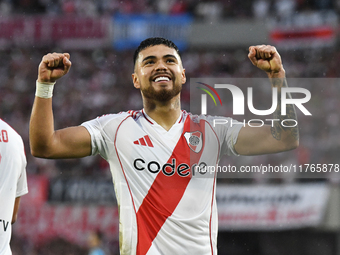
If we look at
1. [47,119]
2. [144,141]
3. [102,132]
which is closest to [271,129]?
[144,141]

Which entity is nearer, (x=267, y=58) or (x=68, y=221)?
(x=267, y=58)

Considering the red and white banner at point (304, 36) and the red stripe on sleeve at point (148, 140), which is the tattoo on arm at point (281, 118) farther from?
the red and white banner at point (304, 36)

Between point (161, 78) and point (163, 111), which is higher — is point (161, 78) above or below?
above

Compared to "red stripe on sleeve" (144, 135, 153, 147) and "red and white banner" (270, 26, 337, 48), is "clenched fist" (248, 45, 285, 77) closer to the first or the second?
"red stripe on sleeve" (144, 135, 153, 147)

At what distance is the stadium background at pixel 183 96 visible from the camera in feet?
34.9

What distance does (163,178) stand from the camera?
297cm

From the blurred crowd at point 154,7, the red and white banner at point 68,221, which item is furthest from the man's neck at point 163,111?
the blurred crowd at point 154,7

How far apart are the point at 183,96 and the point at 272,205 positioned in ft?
17.9

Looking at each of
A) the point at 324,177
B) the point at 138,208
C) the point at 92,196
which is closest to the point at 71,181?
the point at 92,196

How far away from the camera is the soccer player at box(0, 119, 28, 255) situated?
3547mm

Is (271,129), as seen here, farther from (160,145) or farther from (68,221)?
(68,221)

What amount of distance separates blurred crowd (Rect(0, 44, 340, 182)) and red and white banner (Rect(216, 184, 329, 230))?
34.6 inches

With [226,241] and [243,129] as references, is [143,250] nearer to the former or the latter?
[243,129]

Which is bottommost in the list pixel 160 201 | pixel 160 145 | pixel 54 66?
pixel 160 201
